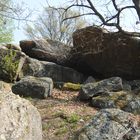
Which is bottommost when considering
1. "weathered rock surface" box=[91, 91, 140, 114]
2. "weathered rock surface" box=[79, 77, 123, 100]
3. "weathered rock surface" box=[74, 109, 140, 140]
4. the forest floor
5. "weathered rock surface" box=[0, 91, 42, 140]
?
the forest floor

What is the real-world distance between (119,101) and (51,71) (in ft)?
20.3

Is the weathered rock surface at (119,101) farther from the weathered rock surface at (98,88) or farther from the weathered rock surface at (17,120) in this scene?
the weathered rock surface at (17,120)

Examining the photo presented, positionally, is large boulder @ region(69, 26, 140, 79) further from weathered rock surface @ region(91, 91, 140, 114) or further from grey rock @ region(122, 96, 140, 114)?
grey rock @ region(122, 96, 140, 114)

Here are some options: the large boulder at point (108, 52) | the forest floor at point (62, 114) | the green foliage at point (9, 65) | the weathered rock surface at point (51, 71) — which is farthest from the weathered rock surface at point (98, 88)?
the weathered rock surface at point (51, 71)

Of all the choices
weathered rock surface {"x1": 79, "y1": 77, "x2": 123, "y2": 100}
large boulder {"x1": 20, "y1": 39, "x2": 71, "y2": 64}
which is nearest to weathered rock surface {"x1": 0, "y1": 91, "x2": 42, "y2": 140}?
weathered rock surface {"x1": 79, "y1": 77, "x2": 123, "y2": 100}

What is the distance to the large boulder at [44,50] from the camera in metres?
18.7

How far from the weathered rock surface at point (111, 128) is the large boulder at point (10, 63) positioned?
9.44 m

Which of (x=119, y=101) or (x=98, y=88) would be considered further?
(x=98, y=88)

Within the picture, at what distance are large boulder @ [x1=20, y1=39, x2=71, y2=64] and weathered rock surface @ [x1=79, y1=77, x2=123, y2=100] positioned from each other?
5.38 meters

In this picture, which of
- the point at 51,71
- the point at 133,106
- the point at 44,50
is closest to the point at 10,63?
the point at 51,71

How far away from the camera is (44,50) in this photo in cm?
1903

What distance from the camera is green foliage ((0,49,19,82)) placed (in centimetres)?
1599

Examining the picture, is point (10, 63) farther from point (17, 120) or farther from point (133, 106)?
point (17, 120)

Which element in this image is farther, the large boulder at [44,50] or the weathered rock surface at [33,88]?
the large boulder at [44,50]
